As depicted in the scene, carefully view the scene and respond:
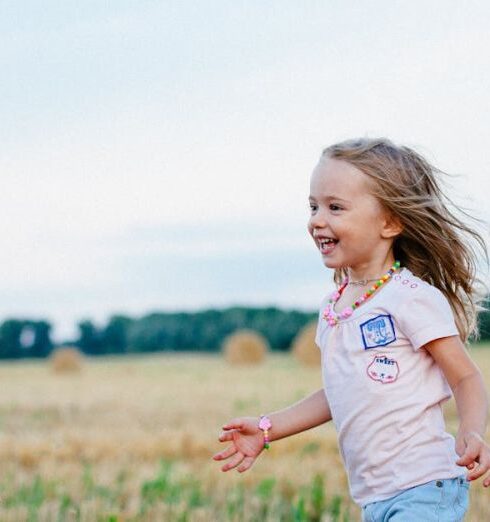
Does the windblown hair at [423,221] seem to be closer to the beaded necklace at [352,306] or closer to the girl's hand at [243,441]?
the beaded necklace at [352,306]

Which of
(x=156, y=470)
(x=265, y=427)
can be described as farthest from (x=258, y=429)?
(x=156, y=470)

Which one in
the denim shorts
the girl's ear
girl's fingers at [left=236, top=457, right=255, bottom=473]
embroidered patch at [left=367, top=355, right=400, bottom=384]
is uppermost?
the girl's ear

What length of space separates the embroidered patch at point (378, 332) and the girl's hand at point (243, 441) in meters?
0.50

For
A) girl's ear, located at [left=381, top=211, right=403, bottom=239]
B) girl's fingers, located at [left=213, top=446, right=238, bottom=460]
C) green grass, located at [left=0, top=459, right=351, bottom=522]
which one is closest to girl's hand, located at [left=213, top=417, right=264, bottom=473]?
girl's fingers, located at [left=213, top=446, right=238, bottom=460]

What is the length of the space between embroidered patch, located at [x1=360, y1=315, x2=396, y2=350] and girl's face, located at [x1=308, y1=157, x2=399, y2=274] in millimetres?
217

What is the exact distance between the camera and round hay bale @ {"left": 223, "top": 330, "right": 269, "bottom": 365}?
26281 mm

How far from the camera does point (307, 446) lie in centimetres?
714

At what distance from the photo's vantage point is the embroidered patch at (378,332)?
3125 millimetres

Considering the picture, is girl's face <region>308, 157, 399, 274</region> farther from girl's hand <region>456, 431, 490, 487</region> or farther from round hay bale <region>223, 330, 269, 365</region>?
round hay bale <region>223, 330, 269, 365</region>

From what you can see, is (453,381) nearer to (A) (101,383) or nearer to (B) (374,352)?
(B) (374,352)

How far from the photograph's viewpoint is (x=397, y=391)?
3113 millimetres

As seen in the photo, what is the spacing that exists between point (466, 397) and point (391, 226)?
0.59 meters

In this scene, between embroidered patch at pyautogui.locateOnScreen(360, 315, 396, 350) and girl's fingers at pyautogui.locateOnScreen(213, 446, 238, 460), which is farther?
girl's fingers at pyautogui.locateOnScreen(213, 446, 238, 460)

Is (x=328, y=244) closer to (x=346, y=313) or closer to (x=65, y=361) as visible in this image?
(x=346, y=313)
